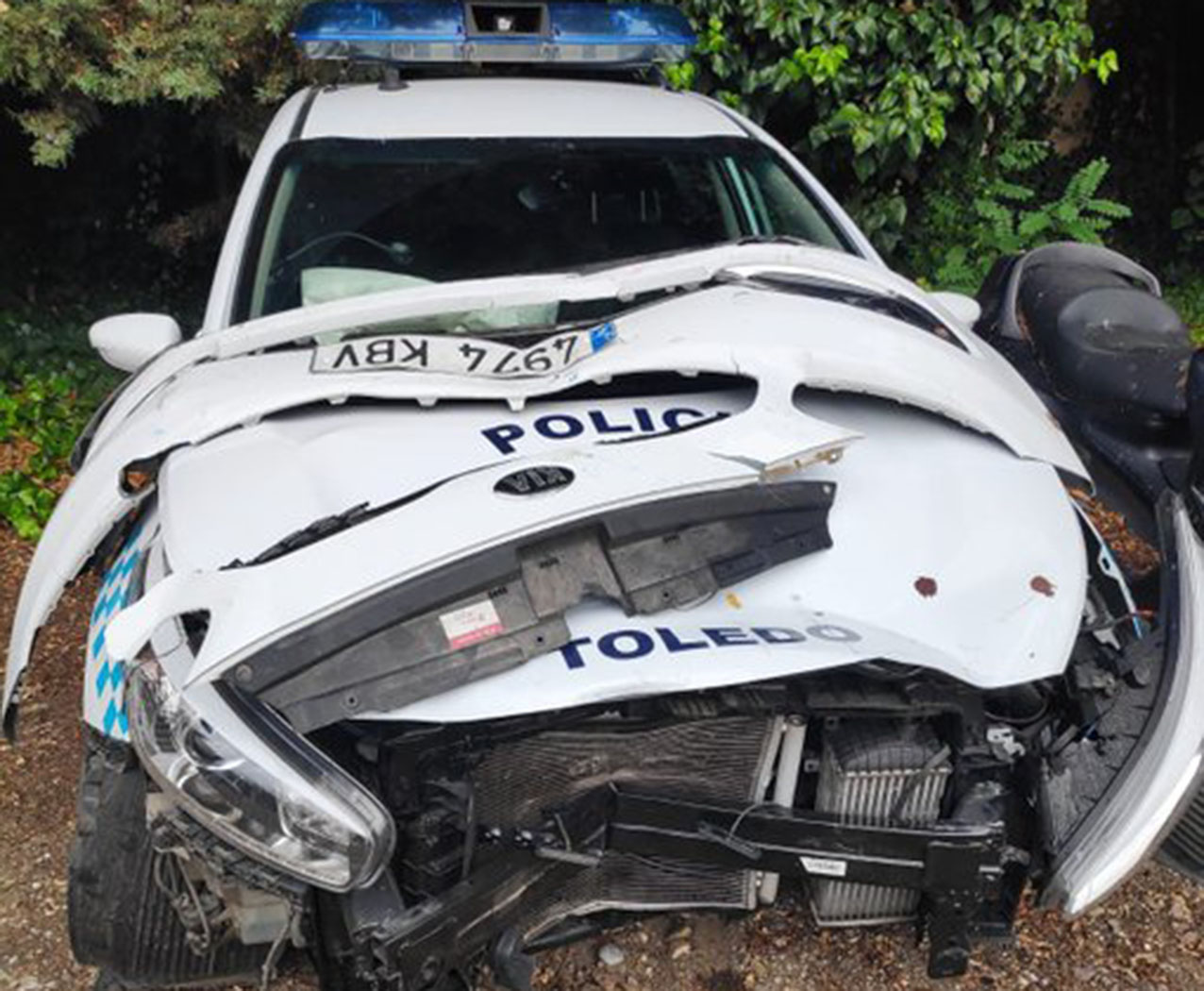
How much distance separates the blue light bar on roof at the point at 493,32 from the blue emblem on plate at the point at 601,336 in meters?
1.64

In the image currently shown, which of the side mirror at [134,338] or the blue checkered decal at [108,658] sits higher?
the side mirror at [134,338]

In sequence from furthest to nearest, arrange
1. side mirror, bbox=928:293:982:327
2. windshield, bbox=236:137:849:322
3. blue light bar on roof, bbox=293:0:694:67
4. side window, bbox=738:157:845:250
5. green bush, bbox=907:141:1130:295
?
green bush, bbox=907:141:1130:295 < blue light bar on roof, bbox=293:0:694:67 < side window, bbox=738:157:845:250 < side mirror, bbox=928:293:982:327 < windshield, bbox=236:137:849:322

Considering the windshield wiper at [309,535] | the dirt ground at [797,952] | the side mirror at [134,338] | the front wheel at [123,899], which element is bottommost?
the dirt ground at [797,952]

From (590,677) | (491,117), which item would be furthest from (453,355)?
(491,117)

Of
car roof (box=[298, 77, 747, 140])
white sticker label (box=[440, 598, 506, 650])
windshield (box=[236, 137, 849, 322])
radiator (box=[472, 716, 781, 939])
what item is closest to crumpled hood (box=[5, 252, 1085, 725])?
white sticker label (box=[440, 598, 506, 650])

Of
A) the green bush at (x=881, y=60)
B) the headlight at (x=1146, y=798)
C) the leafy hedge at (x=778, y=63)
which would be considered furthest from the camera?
the green bush at (x=881, y=60)

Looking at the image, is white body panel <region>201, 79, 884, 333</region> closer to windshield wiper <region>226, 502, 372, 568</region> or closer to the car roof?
the car roof

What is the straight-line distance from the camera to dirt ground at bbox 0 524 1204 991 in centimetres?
283

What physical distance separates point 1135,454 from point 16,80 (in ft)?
14.5

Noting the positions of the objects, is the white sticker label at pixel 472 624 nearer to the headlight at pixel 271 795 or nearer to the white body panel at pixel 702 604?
the white body panel at pixel 702 604

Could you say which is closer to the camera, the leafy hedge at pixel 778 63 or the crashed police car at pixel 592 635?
the crashed police car at pixel 592 635

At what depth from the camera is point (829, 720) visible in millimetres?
2350

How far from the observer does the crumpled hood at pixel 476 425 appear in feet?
7.69

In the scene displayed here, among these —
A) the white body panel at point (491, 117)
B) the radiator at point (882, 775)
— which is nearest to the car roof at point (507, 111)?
the white body panel at point (491, 117)
